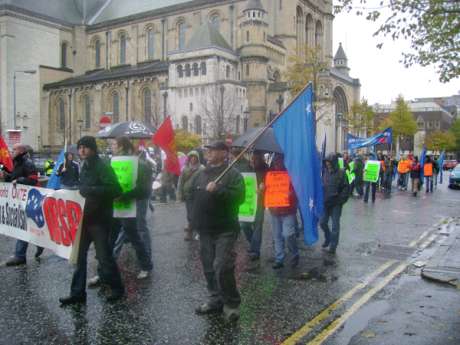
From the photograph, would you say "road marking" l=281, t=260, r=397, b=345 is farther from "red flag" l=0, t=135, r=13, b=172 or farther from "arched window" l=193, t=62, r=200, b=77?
"arched window" l=193, t=62, r=200, b=77

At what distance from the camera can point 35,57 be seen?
72.6 metres

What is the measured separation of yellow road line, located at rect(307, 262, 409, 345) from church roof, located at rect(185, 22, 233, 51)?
158ft

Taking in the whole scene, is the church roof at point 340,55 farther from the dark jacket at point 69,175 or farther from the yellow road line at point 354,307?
the yellow road line at point 354,307

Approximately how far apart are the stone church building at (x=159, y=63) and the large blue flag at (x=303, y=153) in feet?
131

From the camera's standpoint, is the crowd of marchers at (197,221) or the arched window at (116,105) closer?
the crowd of marchers at (197,221)

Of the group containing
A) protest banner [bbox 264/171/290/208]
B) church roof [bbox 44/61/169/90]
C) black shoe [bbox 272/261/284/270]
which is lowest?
black shoe [bbox 272/261/284/270]

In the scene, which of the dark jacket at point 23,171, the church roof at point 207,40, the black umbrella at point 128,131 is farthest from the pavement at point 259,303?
the church roof at point 207,40

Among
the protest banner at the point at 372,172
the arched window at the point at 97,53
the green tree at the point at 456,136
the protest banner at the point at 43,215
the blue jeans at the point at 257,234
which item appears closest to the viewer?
the protest banner at the point at 43,215

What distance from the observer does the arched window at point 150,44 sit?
2670 inches

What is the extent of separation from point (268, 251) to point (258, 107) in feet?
158

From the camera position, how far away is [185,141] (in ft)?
159

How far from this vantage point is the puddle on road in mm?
4762

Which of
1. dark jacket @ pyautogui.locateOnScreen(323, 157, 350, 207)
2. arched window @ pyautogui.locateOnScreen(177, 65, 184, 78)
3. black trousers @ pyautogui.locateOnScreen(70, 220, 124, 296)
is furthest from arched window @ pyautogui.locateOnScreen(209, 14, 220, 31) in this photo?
black trousers @ pyautogui.locateOnScreen(70, 220, 124, 296)

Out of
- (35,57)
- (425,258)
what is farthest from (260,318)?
(35,57)
